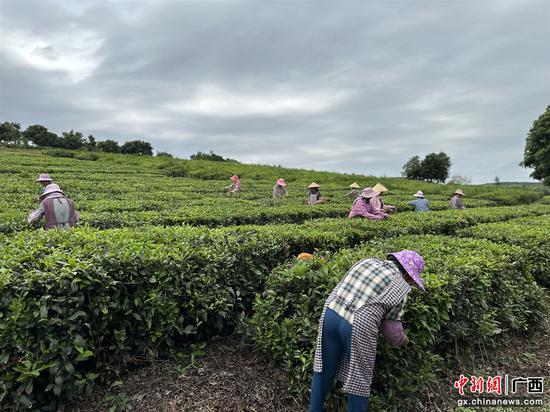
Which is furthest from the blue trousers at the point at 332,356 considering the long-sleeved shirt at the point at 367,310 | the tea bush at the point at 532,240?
the tea bush at the point at 532,240

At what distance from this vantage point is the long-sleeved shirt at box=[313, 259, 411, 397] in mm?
2715

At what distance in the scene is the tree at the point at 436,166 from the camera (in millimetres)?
54281

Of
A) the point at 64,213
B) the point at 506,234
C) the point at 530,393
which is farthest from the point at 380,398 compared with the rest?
the point at 64,213

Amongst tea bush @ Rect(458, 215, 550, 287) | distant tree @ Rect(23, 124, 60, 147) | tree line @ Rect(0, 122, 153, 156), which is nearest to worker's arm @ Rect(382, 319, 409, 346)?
tea bush @ Rect(458, 215, 550, 287)

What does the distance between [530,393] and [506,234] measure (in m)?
3.54

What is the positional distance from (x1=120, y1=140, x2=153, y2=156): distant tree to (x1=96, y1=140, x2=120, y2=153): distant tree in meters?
0.96

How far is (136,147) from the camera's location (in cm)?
5691

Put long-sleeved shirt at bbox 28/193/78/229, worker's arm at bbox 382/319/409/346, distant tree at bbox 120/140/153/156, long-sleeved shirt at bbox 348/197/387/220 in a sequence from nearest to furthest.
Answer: worker's arm at bbox 382/319/409/346 → long-sleeved shirt at bbox 28/193/78/229 → long-sleeved shirt at bbox 348/197/387/220 → distant tree at bbox 120/140/153/156

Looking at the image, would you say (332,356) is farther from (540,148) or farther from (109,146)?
(109,146)

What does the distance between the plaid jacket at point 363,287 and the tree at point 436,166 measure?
182ft

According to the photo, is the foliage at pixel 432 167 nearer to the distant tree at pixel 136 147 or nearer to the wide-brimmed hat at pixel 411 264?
the distant tree at pixel 136 147

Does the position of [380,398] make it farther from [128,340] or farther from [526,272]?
[526,272]

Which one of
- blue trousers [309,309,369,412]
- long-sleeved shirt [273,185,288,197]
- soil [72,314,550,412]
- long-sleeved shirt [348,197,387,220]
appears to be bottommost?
soil [72,314,550,412]

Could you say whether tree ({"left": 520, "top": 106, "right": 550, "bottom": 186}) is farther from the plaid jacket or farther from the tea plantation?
the plaid jacket
